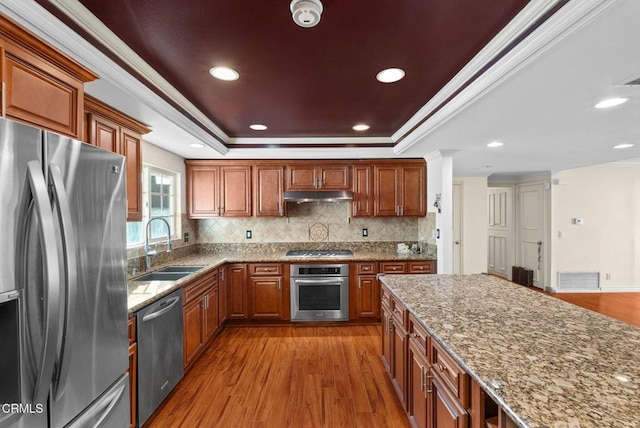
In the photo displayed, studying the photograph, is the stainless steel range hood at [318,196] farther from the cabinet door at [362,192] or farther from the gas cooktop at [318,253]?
the gas cooktop at [318,253]

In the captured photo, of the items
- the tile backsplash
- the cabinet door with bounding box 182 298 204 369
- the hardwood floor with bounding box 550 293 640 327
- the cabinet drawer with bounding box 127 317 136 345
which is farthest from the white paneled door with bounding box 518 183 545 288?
the cabinet drawer with bounding box 127 317 136 345

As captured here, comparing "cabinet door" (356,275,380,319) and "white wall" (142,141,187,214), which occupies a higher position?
"white wall" (142,141,187,214)

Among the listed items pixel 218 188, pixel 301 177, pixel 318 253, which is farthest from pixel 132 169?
pixel 318 253

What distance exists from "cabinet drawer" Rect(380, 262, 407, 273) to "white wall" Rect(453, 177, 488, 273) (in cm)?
273

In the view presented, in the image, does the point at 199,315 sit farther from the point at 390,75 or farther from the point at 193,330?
the point at 390,75

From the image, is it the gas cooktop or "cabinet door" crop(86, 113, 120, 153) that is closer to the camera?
"cabinet door" crop(86, 113, 120, 153)

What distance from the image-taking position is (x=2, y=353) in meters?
0.90

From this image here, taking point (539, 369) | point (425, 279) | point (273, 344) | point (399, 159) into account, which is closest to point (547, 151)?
point (399, 159)

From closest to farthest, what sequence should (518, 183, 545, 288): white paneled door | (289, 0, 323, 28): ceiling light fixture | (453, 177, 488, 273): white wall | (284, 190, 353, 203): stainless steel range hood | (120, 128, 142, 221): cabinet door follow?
(289, 0, 323, 28): ceiling light fixture → (120, 128, 142, 221): cabinet door → (284, 190, 353, 203): stainless steel range hood → (518, 183, 545, 288): white paneled door → (453, 177, 488, 273): white wall

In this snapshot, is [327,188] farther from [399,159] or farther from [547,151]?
[547,151]

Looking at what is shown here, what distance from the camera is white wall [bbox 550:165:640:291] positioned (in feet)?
18.0

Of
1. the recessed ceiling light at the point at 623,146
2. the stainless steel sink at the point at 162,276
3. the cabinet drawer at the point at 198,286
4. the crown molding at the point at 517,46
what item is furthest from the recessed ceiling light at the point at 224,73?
the recessed ceiling light at the point at 623,146

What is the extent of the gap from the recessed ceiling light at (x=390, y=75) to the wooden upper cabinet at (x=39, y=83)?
68.7 inches

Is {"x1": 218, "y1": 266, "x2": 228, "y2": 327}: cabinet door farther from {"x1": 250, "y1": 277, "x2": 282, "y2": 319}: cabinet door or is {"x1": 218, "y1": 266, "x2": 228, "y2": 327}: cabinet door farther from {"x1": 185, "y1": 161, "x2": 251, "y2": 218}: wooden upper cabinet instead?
{"x1": 185, "y1": 161, "x2": 251, "y2": 218}: wooden upper cabinet
